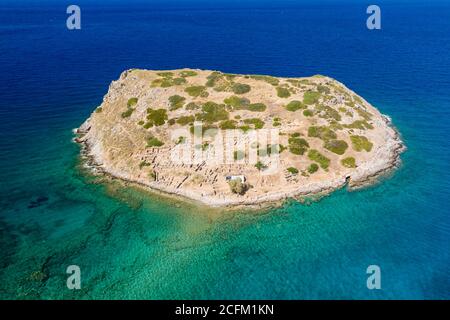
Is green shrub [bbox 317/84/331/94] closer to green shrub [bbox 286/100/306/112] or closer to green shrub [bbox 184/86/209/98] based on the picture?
green shrub [bbox 286/100/306/112]

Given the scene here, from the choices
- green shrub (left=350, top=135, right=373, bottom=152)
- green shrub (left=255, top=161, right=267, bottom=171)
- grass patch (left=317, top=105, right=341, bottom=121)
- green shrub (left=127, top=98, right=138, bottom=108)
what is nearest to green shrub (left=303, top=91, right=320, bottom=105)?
grass patch (left=317, top=105, right=341, bottom=121)

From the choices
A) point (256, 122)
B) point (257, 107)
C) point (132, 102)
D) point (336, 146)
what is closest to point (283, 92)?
point (257, 107)

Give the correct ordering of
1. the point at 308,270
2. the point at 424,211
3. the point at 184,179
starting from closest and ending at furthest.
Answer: the point at 308,270
the point at 424,211
the point at 184,179

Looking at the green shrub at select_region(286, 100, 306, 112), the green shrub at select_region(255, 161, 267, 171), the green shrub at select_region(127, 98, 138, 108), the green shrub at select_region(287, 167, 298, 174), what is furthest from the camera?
the green shrub at select_region(127, 98, 138, 108)

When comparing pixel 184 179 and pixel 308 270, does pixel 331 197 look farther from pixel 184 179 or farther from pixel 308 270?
pixel 184 179

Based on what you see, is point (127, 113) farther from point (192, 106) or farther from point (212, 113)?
point (212, 113)

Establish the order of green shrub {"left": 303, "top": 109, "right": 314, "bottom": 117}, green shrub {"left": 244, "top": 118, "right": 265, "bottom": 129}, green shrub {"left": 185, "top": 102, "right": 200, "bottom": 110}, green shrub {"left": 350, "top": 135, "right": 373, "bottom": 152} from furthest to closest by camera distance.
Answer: green shrub {"left": 185, "top": 102, "right": 200, "bottom": 110}
green shrub {"left": 303, "top": 109, "right": 314, "bottom": 117}
green shrub {"left": 244, "top": 118, "right": 265, "bottom": 129}
green shrub {"left": 350, "top": 135, "right": 373, "bottom": 152}
